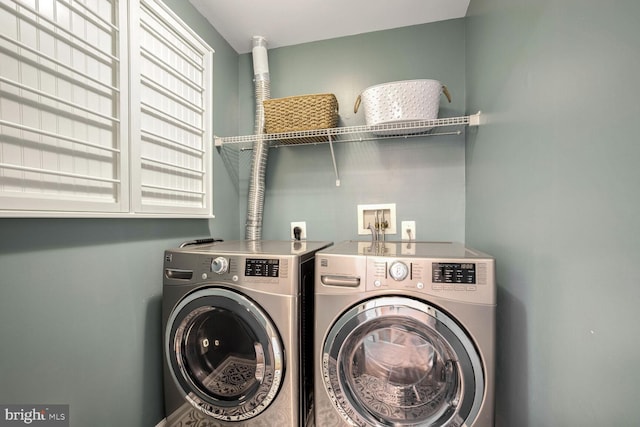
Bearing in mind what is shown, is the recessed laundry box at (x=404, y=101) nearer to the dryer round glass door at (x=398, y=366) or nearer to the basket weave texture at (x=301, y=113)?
the basket weave texture at (x=301, y=113)

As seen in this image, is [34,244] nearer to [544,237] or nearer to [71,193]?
[71,193]

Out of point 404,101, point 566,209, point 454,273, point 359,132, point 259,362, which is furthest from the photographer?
point 359,132

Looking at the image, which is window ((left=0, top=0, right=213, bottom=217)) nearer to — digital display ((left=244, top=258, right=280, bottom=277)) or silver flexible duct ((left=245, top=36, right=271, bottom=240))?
silver flexible duct ((left=245, top=36, right=271, bottom=240))

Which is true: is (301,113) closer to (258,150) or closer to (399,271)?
(258,150)

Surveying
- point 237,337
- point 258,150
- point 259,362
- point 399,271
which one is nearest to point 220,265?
point 237,337

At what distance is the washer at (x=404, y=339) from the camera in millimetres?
962

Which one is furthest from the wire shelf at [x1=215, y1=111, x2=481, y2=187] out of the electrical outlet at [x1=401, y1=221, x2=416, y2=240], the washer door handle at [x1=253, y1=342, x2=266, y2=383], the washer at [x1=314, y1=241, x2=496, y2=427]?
the washer door handle at [x1=253, y1=342, x2=266, y2=383]

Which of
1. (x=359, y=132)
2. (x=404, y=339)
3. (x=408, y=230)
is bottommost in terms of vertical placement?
(x=404, y=339)

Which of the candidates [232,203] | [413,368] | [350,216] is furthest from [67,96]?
[413,368]

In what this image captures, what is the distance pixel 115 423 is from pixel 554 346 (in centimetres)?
164

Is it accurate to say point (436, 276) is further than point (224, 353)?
No

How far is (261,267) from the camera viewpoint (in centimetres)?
113

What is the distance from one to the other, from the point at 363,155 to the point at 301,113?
0.52 meters

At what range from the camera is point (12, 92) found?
0.80 metres
